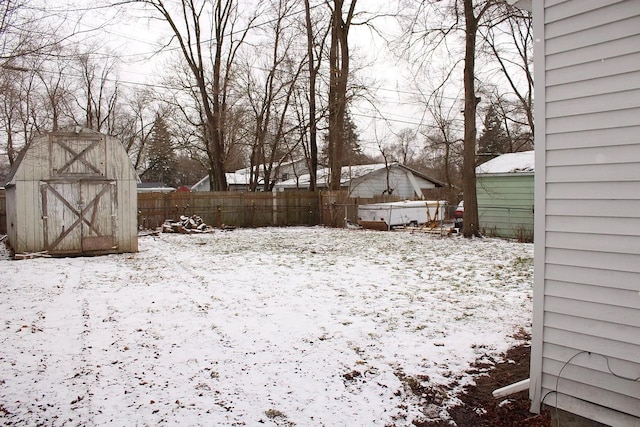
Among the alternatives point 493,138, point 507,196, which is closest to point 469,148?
point 507,196

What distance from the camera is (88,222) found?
1089 centimetres

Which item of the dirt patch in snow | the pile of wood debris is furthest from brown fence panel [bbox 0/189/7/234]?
the dirt patch in snow

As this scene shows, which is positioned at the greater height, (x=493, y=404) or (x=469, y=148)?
(x=469, y=148)

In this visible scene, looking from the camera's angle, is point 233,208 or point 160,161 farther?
point 160,161

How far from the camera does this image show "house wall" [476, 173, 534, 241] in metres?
14.9

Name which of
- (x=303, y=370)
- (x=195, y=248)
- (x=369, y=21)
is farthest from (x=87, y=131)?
(x=369, y=21)

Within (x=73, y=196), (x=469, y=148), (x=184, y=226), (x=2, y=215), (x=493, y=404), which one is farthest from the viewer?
(x=184, y=226)

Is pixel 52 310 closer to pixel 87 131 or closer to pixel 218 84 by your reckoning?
pixel 87 131

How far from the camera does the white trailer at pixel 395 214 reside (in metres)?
17.5

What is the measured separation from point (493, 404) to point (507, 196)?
13.4m

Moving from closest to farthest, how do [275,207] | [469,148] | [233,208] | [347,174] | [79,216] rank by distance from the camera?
[79,216] < [469,148] < [233,208] < [275,207] < [347,174]

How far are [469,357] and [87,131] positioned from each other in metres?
10.2

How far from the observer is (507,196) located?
50.7 feet

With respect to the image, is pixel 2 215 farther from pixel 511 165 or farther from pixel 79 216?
pixel 511 165
